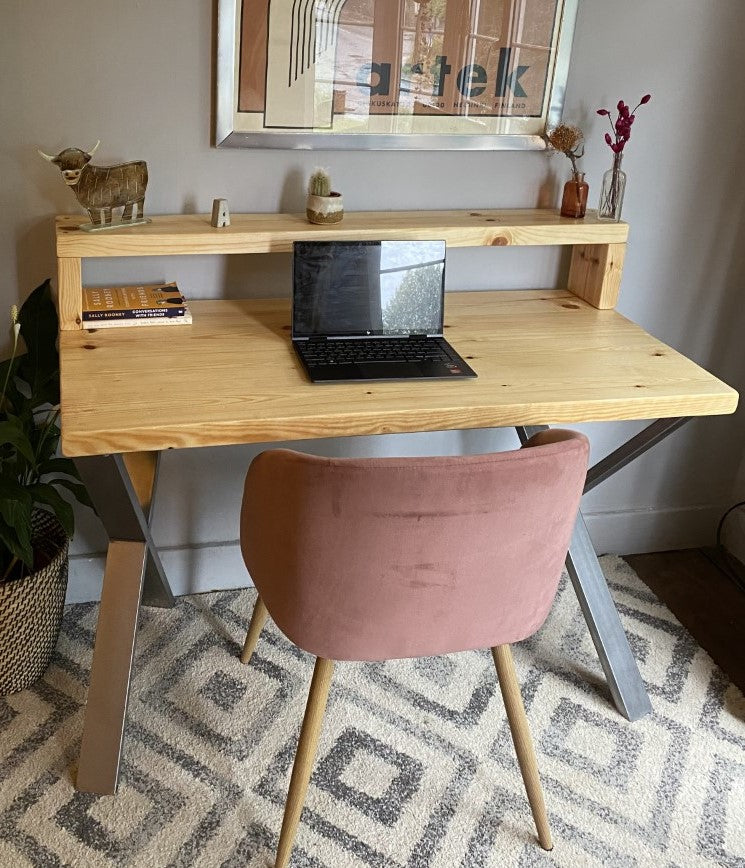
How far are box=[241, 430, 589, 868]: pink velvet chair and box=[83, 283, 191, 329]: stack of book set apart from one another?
1.71 feet

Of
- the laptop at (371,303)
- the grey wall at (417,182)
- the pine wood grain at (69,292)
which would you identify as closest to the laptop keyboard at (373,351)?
the laptop at (371,303)

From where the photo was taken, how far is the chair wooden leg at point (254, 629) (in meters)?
1.95

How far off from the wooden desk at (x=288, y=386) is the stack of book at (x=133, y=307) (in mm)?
22

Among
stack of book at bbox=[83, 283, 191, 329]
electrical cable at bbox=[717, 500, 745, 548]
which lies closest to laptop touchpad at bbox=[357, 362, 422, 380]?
stack of book at bbox=[83, 283, 191, 329]

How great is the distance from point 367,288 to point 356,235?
0.36ft

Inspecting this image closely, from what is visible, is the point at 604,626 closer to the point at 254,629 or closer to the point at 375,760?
the point at 375,760

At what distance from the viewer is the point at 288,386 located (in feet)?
5.23

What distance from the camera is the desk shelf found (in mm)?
1706

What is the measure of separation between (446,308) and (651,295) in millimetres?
570

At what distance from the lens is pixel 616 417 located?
1.64m

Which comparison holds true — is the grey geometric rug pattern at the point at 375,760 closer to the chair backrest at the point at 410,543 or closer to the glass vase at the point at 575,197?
the chair backrest at the point at 410,543

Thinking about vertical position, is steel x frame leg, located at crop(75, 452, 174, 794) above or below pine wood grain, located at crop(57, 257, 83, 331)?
below

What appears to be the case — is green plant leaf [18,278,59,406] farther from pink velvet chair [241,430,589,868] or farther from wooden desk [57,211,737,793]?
pink velvet chair [241,430,589,868]

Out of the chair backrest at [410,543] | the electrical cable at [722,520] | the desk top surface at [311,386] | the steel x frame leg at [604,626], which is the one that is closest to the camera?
the chair backrest at [410,543]
